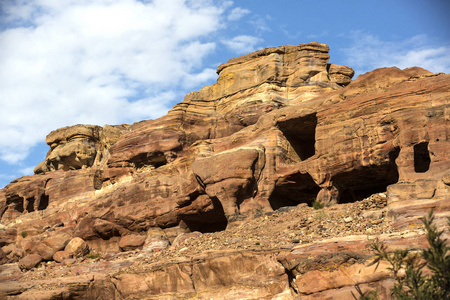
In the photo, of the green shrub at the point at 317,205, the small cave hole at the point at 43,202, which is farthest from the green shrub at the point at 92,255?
the small cave hole at the point at 43,202

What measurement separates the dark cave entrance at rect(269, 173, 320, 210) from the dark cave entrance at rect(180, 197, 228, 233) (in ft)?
11.4

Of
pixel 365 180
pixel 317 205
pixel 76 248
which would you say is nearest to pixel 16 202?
pixel 76 248

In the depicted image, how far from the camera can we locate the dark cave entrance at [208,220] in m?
34.8

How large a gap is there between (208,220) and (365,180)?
1094cm

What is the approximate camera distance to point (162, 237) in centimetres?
3484

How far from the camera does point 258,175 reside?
32469 mm

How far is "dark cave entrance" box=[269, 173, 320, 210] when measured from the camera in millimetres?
32250

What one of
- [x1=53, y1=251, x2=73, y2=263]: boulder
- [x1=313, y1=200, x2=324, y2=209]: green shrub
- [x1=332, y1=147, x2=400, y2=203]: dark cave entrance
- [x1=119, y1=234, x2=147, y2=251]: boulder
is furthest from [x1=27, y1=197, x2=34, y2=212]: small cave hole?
[x1=313, y1=200, x2=324, y2=209]: green shrub

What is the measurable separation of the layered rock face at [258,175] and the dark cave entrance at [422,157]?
47 millimetres

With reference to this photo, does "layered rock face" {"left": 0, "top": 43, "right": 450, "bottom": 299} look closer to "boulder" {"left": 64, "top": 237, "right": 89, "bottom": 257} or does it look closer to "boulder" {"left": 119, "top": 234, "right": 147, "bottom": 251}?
"boulder" {"left": 119, "top": 234, "right": 147, "bottom": 251}

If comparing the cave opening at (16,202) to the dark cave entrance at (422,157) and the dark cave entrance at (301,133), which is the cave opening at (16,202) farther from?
the dark cave entrance at (422,157)

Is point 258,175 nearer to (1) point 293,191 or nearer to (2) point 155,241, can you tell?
(1) point 293,191

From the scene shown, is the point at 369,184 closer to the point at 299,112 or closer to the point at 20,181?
the point at 299,112

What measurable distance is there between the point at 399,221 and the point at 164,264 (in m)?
10.4
